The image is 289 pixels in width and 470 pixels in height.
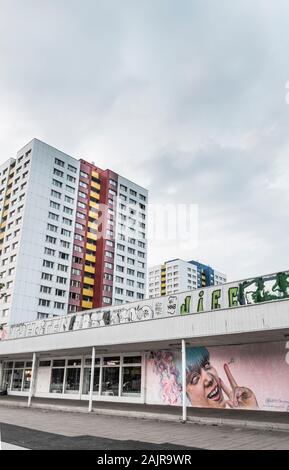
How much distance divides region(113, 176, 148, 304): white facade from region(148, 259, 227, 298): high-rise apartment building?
5479cm

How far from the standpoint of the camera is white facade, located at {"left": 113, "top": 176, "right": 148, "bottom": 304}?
74.5m

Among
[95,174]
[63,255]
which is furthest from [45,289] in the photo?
[95,174]

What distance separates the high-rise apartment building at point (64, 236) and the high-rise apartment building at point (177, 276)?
56012 mm

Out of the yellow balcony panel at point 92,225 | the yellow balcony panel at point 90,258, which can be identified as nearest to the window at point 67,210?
the yellow balcony panel at point 92,225

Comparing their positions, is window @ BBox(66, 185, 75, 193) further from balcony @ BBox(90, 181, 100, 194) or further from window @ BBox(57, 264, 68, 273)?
window @ BBox(57, 264, 68, 273)

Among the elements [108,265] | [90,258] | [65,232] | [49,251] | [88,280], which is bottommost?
[88,280]

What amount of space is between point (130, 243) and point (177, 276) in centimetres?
5975

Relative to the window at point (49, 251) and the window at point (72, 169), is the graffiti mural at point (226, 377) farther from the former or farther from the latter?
the window at point (72, 169)

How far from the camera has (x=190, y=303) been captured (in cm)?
1919

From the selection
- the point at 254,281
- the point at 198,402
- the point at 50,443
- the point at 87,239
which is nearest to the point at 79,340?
the point at 198,402

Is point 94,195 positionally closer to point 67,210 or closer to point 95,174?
point 95,174
